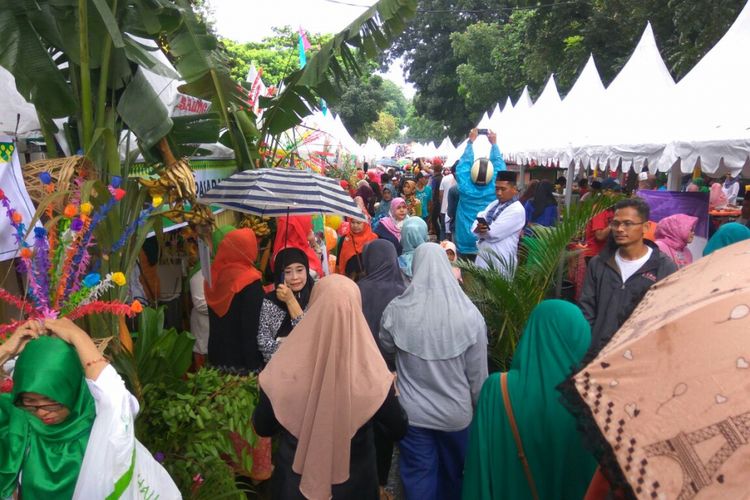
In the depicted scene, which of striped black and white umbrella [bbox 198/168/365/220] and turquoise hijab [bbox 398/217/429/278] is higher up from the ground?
striped black and white umbrella [bbox 198/168/365/220]

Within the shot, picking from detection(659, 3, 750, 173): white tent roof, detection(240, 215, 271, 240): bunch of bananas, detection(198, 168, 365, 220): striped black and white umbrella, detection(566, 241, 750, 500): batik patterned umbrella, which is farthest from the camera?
detection(659, 3, 750, 173): white tent roof

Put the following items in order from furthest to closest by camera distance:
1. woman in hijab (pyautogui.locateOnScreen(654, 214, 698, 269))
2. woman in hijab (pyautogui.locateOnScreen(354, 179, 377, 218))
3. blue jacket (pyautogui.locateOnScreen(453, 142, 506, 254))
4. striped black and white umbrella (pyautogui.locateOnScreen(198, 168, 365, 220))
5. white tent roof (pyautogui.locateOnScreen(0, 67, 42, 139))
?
woman in hijab (pyautogui.locateOnScreen(354, 179, 377, 218)) → blue jacket (pyautogui.locateOnScreen(453, 142, 506, 254)) → woman in hijab (pyautogui.locateOnScreen(654, 214, 698, 269)) → striped black and white umbrella (pyautogui.locateOnScreen(198, 168, 365, 220)) → white tent roof (pyautogui.locateOnScreen(0, 67, 42, 139))

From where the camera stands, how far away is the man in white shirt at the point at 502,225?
212 inches

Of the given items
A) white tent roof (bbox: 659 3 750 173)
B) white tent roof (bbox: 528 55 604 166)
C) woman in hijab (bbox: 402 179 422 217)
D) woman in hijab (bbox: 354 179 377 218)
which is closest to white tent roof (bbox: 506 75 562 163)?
white tent roof (bbox: 528 55 604 166)

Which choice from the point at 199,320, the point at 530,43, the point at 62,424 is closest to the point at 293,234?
the point at 199,320

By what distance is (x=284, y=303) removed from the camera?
331cm

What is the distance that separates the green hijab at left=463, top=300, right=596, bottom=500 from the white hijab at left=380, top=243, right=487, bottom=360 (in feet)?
1.49

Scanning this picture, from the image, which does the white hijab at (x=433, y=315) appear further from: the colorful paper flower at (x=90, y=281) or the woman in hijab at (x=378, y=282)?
the colorful paper flower at (x=90, y=281)

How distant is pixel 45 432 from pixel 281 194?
216 centimetres

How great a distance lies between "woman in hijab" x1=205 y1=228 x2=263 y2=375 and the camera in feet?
10.7

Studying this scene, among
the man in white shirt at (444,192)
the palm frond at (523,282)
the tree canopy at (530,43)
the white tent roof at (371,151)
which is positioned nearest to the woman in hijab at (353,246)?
the palm frond at (523,282)

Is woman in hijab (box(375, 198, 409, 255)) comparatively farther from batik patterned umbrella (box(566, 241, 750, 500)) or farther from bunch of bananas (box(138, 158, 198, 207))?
batik patterned umbrella (box(566, 241, 750, 500))

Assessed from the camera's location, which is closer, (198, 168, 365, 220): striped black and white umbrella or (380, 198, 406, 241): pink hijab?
(198, 168, 365, 220): striped black and white umbrella

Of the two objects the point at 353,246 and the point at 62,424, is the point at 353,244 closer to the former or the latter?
the point at 353,246
